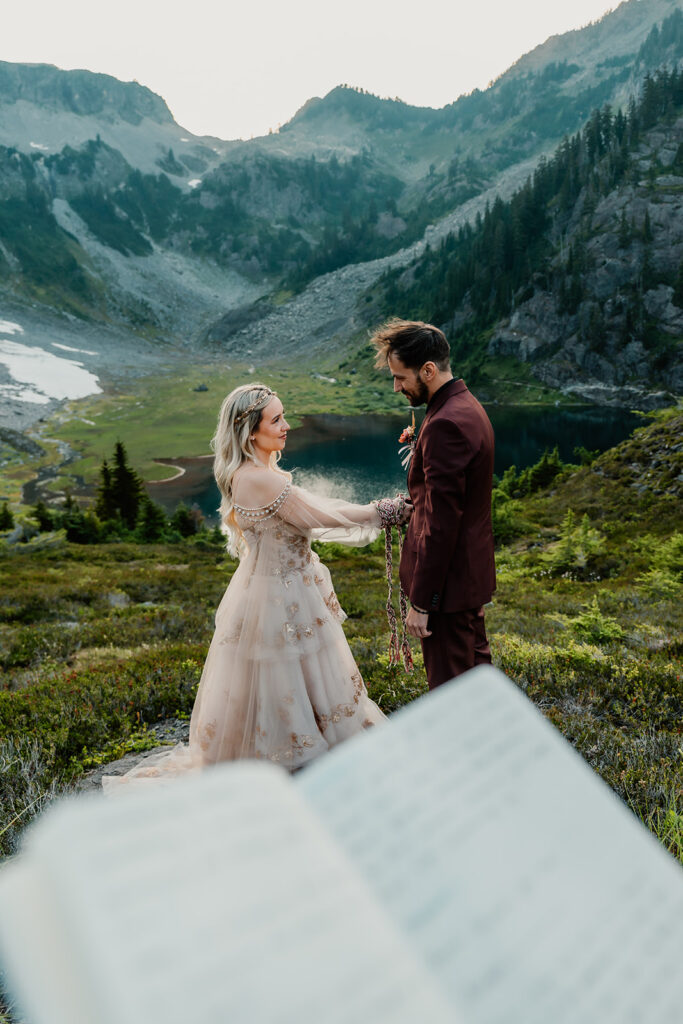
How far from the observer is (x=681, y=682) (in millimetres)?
5316

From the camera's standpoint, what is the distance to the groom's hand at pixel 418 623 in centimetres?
396

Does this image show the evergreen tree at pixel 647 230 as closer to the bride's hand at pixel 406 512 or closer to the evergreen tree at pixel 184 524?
the evergreen tree at pixel 184 524

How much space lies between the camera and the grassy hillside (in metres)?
4.34

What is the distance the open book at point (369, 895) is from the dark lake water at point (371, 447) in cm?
4275

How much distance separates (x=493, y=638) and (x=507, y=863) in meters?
7.51

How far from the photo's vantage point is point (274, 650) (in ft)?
15.0

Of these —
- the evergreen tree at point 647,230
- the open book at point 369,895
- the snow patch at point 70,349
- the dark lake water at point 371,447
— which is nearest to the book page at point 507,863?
the open book at point 369,895

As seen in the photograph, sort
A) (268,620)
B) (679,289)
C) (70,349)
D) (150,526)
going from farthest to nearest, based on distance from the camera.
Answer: (70,349) < (679,289) < (150,526) < (268,620)

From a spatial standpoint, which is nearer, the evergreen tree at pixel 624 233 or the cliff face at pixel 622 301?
the cliff face at pixel 622 301

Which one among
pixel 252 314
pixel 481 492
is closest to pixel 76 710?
pixel 481 492

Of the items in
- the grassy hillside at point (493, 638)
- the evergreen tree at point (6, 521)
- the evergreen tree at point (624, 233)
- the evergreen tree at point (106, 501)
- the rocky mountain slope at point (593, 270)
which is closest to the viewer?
the grassy hillside at point (493, 638)

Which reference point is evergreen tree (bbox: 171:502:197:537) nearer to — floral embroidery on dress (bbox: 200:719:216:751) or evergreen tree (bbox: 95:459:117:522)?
evergreen tree (bbox: 95:459:117:522)

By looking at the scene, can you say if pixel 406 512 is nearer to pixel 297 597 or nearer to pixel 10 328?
pixel 297 597

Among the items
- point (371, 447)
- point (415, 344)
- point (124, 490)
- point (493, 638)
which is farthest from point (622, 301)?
point (415, 344)
